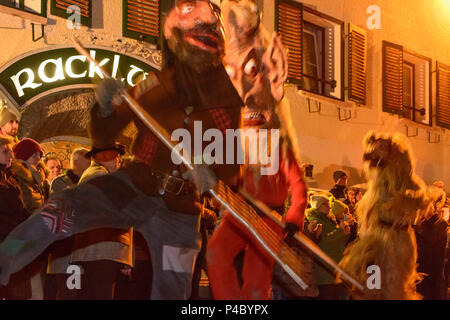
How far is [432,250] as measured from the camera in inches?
253

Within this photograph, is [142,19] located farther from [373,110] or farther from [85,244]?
[373,110]

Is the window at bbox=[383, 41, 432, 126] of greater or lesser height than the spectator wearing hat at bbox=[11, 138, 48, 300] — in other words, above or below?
above

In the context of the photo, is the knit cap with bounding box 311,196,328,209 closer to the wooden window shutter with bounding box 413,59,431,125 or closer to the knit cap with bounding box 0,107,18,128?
the wooden window shutter with bounding box 413,59,431,125

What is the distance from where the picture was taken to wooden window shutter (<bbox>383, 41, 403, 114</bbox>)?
22.9 ft

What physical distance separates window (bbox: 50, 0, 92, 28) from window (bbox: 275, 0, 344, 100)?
1.65 meters

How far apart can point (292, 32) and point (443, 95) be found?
7.18 feet

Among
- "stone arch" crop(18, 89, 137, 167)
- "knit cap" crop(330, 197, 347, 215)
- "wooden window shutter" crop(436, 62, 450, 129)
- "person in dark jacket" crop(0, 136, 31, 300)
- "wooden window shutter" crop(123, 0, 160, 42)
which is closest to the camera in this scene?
"person in dark jacket" crop(0, 136, 31, 300)

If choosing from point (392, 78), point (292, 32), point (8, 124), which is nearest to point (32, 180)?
point (8, 124)

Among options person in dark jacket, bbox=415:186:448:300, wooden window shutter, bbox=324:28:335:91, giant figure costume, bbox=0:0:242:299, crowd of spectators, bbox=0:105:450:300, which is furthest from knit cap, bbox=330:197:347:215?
giant figure costume, bbox=0:0:242:299

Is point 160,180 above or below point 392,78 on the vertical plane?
below

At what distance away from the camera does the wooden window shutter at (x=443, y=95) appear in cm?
742

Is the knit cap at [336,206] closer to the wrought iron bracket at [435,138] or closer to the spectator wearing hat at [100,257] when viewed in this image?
the wrought iron bracket at [435,138]

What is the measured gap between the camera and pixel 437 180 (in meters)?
6.79
